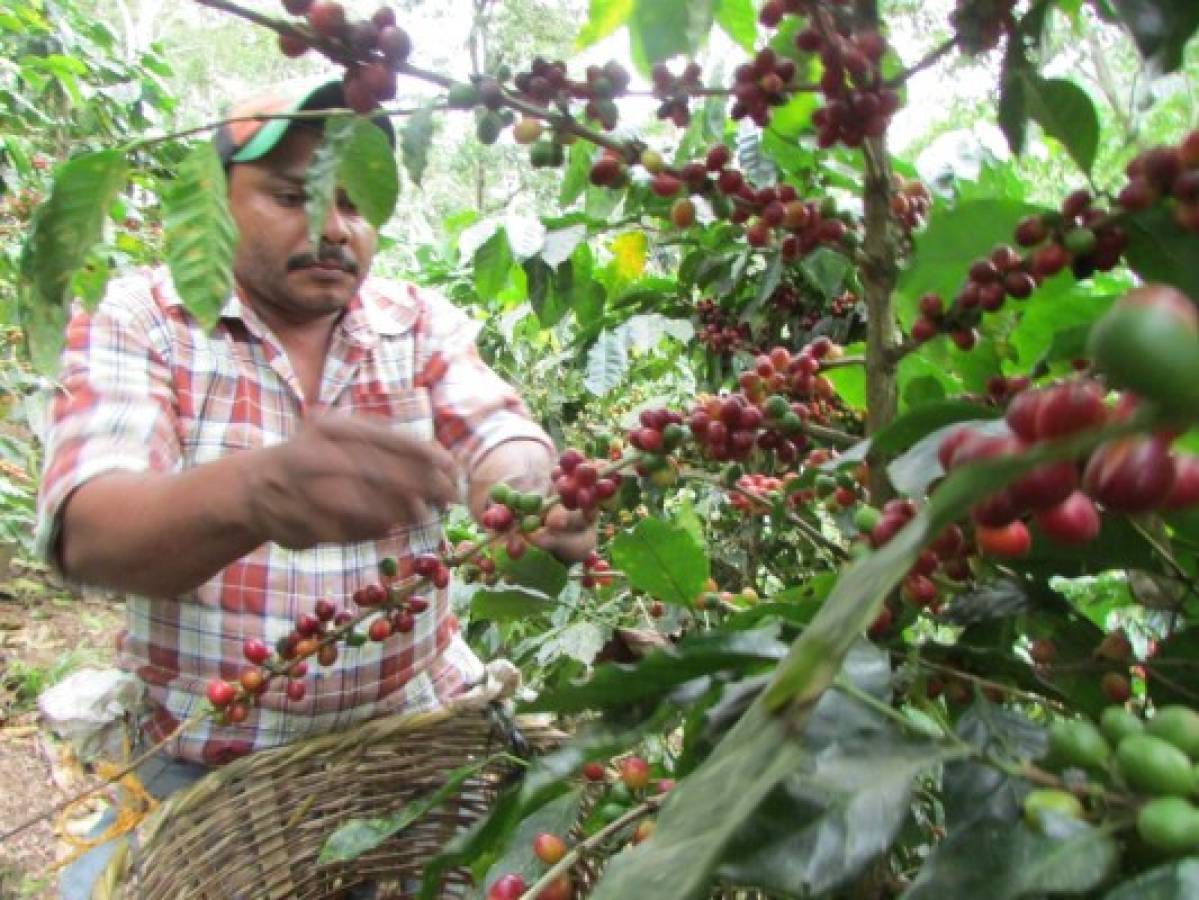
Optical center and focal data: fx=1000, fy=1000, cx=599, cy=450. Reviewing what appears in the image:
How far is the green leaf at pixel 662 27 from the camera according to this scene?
1.85ft

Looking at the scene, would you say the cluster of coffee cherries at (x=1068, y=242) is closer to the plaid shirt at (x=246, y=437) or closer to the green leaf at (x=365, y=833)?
the green leaf at (x=365, y=833)

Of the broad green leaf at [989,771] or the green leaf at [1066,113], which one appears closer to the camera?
the broad green leaf at [989,771]

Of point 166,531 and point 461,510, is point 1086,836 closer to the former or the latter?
point 166,531

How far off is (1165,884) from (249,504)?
0.61 meters

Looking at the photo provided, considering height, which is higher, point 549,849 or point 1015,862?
point 1015,862

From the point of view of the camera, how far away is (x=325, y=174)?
1.86 feet

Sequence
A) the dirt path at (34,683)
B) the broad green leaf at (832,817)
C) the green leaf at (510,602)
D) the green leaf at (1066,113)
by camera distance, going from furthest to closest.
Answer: the dirt path at (34,683) < the green leaf at (510,602) < the green leaf at (1066,113) < the broad green leaf at (832,817)

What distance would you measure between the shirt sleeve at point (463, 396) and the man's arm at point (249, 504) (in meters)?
0.48

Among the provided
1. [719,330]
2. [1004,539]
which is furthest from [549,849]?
[719,330]

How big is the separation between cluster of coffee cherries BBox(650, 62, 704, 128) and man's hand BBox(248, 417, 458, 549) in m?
0.28

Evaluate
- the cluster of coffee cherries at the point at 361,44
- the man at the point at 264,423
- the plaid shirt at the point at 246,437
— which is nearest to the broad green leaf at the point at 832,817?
the cluster of coffee cherries at the point at 361,44

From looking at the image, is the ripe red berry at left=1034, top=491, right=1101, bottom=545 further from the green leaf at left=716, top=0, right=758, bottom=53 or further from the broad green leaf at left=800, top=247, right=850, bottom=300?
the broad green leaf at left=800, top=247, right=850, bottom=300

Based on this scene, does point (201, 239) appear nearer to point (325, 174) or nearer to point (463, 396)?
point (325, 174)

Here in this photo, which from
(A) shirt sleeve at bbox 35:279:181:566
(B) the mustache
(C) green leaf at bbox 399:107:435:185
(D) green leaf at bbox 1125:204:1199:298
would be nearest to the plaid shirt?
(A) shirt sleeve at bbox 35:279:181:566
